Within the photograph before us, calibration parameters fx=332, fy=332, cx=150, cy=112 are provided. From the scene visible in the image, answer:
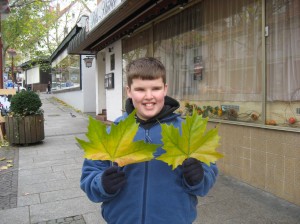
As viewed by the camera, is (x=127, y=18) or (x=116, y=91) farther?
(x=116, y=91)

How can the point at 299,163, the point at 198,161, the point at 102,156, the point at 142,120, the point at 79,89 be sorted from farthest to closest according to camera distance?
the point at 79,89 → the point at 299,163 → the point at 142,120 → the point at 198,161 → the point at 102,156

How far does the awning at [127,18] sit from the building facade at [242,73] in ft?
A: 0.10

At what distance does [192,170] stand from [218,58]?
171 inches

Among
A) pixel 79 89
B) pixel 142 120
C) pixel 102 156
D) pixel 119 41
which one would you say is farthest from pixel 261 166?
pixel 79 89

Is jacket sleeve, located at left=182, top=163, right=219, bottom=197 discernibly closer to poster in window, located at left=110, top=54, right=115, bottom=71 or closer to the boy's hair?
the boy's hair

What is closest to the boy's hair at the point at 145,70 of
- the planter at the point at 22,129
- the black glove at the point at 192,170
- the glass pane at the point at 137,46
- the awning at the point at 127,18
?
the black glove at the point at 192,170

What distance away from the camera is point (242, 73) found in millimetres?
5105

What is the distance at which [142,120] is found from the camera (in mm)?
1863

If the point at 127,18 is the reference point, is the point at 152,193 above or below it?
below

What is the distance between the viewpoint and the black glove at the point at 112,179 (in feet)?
5.14

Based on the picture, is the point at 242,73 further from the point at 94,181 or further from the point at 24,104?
the point at 24,104

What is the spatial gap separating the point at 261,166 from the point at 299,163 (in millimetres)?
679

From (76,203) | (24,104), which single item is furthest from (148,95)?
(24,104)

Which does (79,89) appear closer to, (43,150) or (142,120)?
(43,150)
